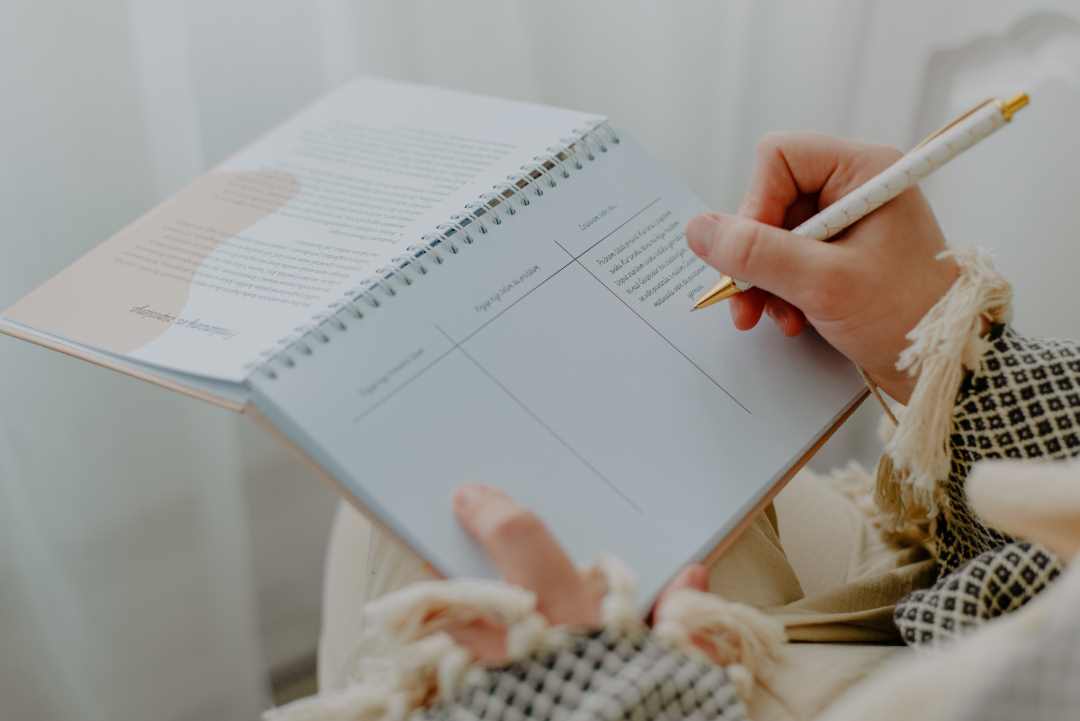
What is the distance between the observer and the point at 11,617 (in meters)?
0.90

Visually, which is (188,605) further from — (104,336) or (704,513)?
(704,513)

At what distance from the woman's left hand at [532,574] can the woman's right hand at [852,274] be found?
213mm

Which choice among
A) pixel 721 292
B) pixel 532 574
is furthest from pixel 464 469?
pixel 721 292

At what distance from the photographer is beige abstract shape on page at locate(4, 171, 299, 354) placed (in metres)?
0.58

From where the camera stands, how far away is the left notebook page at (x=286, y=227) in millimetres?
562

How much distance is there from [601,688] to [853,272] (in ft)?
0.92

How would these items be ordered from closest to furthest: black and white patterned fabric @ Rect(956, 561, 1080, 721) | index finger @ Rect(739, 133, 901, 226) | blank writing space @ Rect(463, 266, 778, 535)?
black and white patterned fabric @ Rect(956, 561, 1080, 721), blank writing space @ Rect(463, 266, 778, 535), index finger @ Rect(739, 133, 901, 226)

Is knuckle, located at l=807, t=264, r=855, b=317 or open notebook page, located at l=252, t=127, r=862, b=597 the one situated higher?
knuckle, located at l=807, t=264, r=855, b=317

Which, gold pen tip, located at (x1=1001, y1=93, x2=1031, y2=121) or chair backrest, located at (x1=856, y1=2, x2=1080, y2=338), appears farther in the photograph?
chair backrest, located at (x1=856, y1=2, x2=1080, y2=338)

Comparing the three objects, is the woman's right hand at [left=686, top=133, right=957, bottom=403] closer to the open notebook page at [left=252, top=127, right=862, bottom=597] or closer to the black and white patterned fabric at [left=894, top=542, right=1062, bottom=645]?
the open notebook page at [left=252, top=127, right=862, bottom=597]

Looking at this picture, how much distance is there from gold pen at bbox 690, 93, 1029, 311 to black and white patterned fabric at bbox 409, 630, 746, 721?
0.25 m

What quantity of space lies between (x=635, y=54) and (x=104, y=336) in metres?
0.63

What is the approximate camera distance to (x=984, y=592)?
0.50 m

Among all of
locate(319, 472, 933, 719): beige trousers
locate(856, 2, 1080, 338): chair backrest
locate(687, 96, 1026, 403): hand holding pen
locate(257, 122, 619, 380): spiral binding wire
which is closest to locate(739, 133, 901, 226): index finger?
locate(687, 96, 1026, 403): hand holding pen
